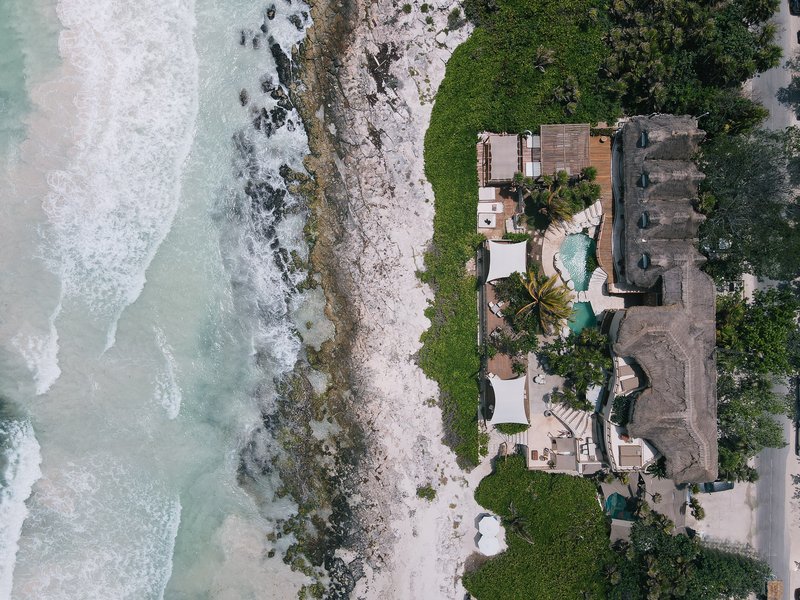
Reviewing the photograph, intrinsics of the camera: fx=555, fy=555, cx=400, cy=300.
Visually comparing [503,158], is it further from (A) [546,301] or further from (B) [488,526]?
(B) [488,526]

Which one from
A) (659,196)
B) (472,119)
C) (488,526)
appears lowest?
(488,526)

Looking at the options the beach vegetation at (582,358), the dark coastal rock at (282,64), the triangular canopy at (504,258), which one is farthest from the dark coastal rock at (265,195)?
the beach vegetation at (582,358)

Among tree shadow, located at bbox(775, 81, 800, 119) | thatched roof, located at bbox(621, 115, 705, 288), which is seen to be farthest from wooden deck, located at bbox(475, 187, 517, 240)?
tree shadow, located at bbox(775, 81, 800, 119)

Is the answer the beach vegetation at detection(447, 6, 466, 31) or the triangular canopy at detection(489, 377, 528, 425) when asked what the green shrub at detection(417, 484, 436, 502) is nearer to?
the triangular canopy at detection(489, 377, 528, 425)

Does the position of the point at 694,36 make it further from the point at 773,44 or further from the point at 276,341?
the point at 276,341

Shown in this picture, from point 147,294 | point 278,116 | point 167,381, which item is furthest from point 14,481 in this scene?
point 278,116

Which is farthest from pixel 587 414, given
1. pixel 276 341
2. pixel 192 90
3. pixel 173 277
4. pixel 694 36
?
pixel 192 90
